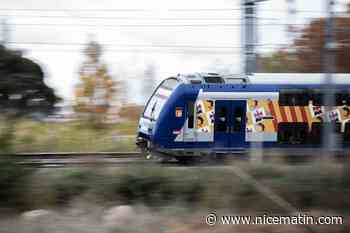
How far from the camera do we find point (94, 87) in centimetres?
4219

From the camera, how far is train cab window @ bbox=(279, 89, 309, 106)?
21.4 m

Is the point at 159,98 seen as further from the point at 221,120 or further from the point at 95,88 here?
the point at 95,88

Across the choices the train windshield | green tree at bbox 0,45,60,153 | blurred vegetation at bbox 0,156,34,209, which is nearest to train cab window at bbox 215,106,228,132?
the train windshield

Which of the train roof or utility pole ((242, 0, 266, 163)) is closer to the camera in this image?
the train roof

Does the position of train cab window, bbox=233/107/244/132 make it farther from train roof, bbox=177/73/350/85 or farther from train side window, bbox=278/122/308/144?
train side window, bbox=278/122/308/144

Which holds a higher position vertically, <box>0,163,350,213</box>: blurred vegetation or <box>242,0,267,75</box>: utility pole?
<box>242,0,267,75</box>: utility pole

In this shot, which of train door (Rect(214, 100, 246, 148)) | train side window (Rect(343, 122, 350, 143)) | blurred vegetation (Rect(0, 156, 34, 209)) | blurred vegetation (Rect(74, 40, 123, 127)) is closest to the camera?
blurred vegetation (Rect(0, 156, 34, 209))

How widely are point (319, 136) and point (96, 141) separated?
8116 mm

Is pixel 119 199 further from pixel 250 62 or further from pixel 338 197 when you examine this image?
pixel 250 62

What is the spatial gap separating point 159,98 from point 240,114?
2735 mm

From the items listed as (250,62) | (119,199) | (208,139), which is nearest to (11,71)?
(119,199)

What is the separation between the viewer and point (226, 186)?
9.80 m

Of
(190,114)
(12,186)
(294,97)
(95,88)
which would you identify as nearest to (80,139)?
(190,114)

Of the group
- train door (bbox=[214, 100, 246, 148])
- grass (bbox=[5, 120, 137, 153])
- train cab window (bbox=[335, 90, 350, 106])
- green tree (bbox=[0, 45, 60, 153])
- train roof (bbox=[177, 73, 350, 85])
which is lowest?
grass (bbox=[5, 120, 137, 153])
